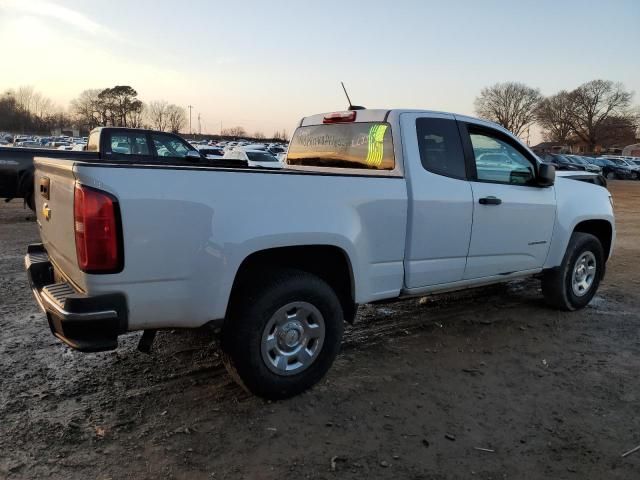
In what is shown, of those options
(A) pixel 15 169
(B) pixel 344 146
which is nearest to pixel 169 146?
(A) pixel 15 169

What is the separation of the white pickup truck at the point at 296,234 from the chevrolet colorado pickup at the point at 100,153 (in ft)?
19.5

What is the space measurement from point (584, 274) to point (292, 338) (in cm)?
389

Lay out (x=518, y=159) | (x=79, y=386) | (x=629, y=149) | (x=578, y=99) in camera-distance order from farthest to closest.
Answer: (x=578, y=99), (x=629, y=149), (x=518, y=159), (x=79, y=386)

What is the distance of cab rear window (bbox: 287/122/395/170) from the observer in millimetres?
4387

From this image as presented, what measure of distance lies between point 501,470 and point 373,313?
281cm

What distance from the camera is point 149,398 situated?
143 inches

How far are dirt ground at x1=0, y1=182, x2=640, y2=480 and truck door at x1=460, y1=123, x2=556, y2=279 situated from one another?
28.4 inches

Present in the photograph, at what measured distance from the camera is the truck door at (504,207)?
4.68m

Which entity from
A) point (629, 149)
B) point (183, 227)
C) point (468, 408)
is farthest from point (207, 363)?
point (629, 149)

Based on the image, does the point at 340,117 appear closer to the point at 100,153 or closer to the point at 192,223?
the point at 192,223

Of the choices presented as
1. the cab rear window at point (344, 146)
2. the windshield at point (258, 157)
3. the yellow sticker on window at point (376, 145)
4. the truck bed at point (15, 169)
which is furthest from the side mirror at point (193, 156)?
the windshield at point (258, 157)

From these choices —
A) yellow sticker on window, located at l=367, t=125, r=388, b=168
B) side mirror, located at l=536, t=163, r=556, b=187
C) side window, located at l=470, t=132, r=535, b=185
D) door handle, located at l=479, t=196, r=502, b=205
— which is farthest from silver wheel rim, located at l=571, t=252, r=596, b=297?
yellow sticker on window, located at l=367, t=125, r=388, b=168

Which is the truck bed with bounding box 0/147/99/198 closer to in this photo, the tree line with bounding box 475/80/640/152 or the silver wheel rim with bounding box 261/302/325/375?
the silver wheel rim with bounding box 261/302/325/375

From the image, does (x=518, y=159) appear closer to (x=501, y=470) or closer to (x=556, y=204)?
(x=556, y=204)
